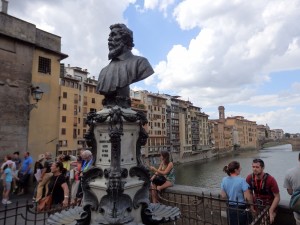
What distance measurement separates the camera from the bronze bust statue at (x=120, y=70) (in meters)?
4.79

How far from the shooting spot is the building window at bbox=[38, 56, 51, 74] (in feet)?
44.4

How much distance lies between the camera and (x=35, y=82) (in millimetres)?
13148

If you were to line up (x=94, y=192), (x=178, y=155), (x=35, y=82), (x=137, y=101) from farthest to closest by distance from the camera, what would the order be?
(x=178, y=155) < (x=137, y=101) < (x=35, y=82) < (x=94, y=192)

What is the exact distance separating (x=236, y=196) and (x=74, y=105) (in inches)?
1705

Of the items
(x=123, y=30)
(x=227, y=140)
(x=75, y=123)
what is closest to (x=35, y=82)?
(x=123, y=30)

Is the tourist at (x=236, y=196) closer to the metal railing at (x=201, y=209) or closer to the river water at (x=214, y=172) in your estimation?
the metal railing at (x=201, y=209)

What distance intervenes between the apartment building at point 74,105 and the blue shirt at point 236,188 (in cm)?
3896

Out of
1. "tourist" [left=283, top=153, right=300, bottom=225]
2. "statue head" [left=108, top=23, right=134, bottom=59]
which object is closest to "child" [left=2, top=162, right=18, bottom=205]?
"statue head" [left=108, top=23, right=134, bottom=59]

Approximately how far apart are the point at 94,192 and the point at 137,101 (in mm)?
51207

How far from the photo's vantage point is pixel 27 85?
12453mm

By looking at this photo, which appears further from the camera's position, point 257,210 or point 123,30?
point 123,30

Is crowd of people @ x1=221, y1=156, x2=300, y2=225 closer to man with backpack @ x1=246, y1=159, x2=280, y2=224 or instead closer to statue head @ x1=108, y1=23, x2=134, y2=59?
man with backpack @ x1=246, y1=159, x2=280, y2=224

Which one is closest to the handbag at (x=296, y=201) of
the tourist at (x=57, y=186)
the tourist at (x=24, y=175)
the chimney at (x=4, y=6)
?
the tourist at (x=57, y=186)

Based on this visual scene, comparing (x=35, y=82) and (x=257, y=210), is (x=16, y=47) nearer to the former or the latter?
(x=35, y=82)
